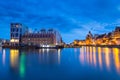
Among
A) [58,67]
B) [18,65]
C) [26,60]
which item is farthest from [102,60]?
[18,65]

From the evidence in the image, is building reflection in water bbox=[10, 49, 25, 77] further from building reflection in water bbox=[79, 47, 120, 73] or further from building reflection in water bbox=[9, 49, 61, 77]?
building reflection in water bbox=[79, 47, 120, 73]

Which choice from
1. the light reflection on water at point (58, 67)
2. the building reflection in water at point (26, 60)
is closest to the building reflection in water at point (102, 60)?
the light reflection on water at point (58, 67)

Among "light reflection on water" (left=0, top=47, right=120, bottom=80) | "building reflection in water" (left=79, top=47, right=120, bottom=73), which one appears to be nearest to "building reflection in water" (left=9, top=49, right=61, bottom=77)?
"light reflection on water" (left=0, top=47, right=120, bottom=80)

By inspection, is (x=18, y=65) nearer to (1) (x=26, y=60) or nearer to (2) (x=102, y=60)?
(1) (x=26, y=60)

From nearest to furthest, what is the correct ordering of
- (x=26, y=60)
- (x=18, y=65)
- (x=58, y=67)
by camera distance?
(x=58, y=67) < (x=18, y=65) < (x=26, y=60)

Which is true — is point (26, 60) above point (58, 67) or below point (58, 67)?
above

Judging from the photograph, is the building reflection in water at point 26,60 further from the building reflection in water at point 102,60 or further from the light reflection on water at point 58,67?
the building reflection in water at point 102,60

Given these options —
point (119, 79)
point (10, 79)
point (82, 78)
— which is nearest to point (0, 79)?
point (10, 79)

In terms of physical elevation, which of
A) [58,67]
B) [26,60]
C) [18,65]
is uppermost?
[26,60]

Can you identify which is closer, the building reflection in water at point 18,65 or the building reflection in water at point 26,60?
the building reflection in water at point 18,65

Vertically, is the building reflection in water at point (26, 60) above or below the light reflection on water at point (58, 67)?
above

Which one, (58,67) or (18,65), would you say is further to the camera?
(18,65)

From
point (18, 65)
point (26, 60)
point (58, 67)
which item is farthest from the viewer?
point (26, 60)

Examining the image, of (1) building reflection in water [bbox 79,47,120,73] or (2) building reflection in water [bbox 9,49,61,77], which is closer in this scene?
(2) building reflection in water [bbox 9,49,61,77]
